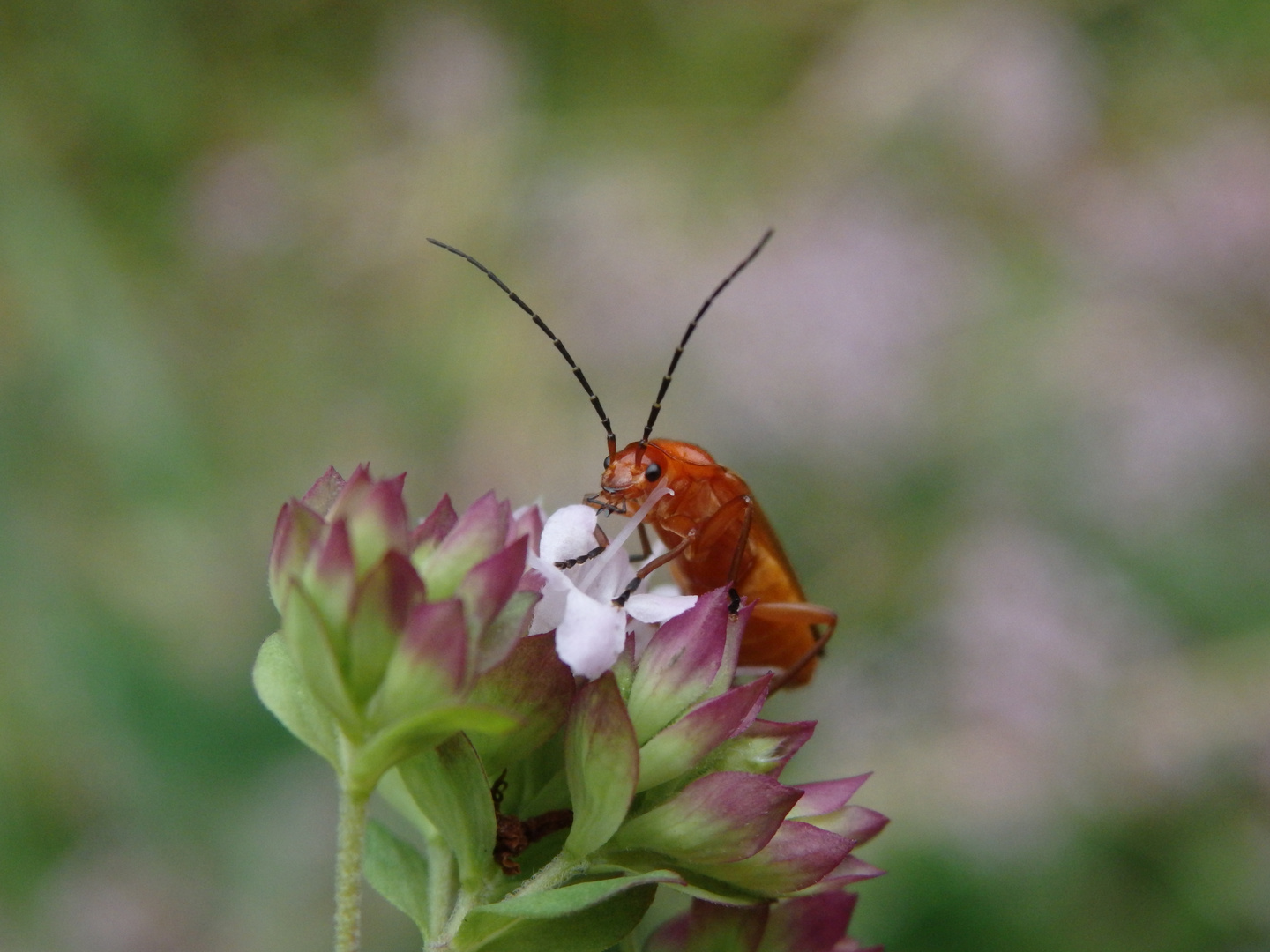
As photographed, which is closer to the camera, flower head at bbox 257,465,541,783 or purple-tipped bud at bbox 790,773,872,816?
flower head at bbox 257,465,541,783

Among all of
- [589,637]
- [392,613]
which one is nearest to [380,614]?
[392,613]

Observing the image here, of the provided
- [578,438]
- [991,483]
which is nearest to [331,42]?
[578,438]

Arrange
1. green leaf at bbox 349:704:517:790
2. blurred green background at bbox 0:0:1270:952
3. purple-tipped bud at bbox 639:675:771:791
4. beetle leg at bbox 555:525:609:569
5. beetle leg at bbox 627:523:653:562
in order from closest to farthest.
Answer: green leaf at bbox 349:704:517:790 < purple-tipped bud at bbox 639:675:771:791 < beetle leg at bbox 555:525:609:569 < beetle leg at bbox 627:523:653:562 < blurred green background at bbox 0:0:1270:952

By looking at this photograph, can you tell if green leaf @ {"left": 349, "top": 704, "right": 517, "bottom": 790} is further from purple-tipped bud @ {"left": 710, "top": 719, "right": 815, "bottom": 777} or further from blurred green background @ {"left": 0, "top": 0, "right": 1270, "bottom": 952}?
blurred green background @ {"left": 0, "top": 0, "right": 1270, "bottom": 952}

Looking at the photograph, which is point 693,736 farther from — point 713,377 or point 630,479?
point 713,377

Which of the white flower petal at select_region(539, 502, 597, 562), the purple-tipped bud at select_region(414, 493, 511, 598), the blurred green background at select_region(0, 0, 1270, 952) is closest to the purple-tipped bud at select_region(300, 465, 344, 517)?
the purple-tipped bud at select_region(414, 493, 511, 598)

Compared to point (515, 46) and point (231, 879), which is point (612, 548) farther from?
point (515, 46)
